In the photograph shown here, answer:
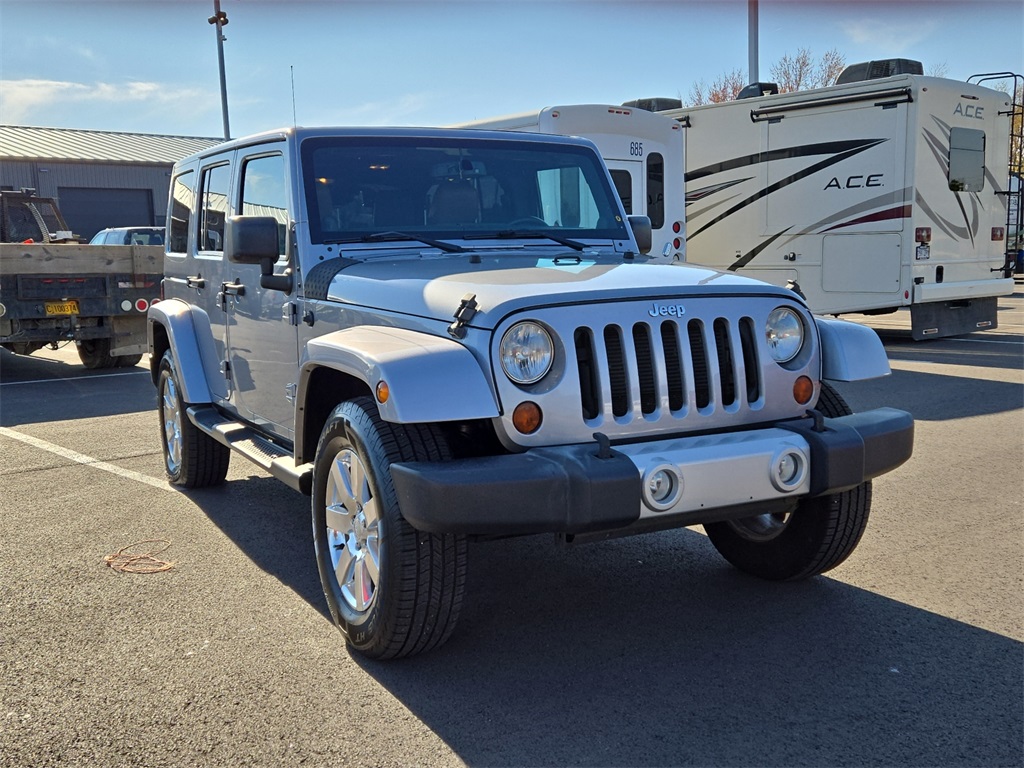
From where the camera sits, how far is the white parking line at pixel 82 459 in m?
6.81

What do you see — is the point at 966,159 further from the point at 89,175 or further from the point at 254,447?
the point at 89,175

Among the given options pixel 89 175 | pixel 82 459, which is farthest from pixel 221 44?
pixel 82 459

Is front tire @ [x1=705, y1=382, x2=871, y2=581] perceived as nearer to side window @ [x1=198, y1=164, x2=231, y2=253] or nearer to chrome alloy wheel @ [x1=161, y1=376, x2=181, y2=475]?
side window @ [x1=198, y1=164, x2=231, y2=253]

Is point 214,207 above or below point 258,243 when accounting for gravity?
above

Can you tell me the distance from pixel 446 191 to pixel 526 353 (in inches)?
66.8

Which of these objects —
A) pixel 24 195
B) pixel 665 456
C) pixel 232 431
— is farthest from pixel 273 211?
pixel 24 195

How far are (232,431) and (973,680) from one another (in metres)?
3.71

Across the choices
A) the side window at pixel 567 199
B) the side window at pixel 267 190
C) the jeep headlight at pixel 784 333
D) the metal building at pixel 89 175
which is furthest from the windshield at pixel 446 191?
the metal building at pixel 89 175

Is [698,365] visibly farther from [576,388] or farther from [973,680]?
[973,680]

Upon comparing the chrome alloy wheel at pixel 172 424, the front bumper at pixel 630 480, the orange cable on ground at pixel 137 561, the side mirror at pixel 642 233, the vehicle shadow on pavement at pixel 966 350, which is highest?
the side mirror at pixel 642 233

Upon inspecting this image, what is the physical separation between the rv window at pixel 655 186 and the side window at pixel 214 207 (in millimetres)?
7569

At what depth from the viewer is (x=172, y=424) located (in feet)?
21.8

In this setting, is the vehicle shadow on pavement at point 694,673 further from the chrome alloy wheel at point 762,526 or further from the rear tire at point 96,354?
the rear tire at point 96,354

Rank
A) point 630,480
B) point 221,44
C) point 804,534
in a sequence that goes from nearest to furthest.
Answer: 1. point 630,480
2. point 804,534
3. point 221,44
